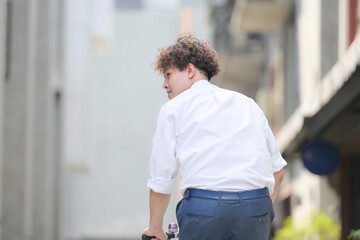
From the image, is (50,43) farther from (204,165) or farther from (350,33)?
(204,165)

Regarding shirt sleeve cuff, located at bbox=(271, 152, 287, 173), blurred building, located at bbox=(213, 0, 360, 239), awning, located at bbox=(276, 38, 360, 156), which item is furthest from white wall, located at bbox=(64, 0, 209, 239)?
shirt sleeve cuff, located at bbox=(271, 152, 287, 173)

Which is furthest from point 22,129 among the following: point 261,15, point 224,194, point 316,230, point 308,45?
point 261,15

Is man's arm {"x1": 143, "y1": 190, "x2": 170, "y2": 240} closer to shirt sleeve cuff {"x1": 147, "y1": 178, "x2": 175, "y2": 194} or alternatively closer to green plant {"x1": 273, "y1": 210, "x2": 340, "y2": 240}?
shirt sleeve cuff {"x1": 147, "y1": 178, "x2": 175, "y2": 194}

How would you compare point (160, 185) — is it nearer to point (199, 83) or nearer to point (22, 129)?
point (199, 83)

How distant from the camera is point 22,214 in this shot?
43.0 feet

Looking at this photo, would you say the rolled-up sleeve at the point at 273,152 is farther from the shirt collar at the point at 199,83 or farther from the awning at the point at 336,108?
the awning at the point at 336,108

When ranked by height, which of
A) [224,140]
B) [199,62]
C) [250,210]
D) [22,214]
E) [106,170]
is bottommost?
[106,170]

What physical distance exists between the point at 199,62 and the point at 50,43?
41.9ft

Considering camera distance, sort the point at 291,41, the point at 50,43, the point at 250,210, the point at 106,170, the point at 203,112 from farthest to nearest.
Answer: the point at 106,170, the point at 291,41, the point at 50,43, the point at 203,112, the point at 250,210

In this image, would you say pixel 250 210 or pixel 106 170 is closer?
pixel 250 210

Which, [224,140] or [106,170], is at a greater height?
[224,140]

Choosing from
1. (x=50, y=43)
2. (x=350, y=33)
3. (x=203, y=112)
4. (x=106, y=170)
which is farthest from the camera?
(x=106, y=170)

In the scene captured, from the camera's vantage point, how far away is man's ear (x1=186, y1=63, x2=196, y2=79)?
4270 millimetres

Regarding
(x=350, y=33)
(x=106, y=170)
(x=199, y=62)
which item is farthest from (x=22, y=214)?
(x=106, y=170)
